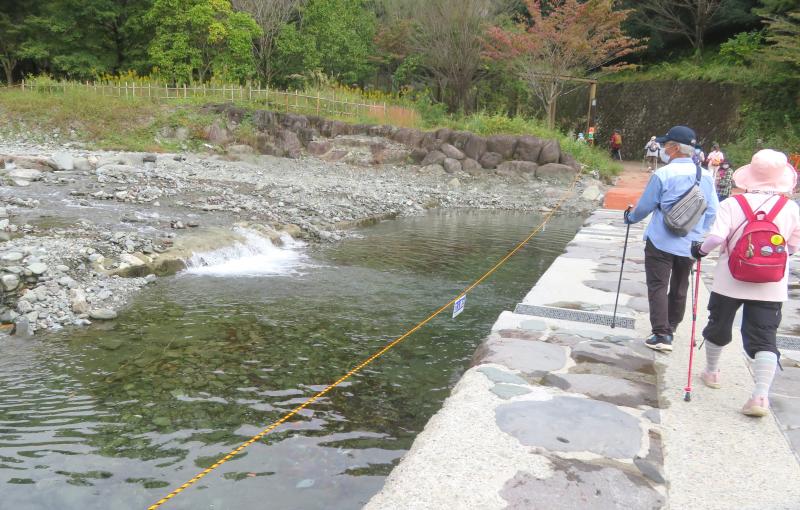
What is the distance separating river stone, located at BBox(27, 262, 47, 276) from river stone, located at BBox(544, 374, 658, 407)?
5.67 meters

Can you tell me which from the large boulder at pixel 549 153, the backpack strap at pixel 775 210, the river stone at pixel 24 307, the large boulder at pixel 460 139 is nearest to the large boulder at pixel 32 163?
the river stone at pixel 24 307

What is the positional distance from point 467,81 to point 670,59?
Result: 12.1 m

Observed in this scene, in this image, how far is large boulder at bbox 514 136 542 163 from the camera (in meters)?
18.7

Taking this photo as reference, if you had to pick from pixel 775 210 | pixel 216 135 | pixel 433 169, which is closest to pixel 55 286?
pixel 775 210

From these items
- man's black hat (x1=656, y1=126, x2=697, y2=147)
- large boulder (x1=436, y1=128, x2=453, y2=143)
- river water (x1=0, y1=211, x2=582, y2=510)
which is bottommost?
river water (x1=0, y1=211, x2=582, y2=510)

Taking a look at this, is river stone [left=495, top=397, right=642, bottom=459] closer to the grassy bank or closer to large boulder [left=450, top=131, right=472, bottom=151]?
large boulder [left=450, top=131, right=472, bottom=151]

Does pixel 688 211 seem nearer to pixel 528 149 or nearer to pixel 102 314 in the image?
pixel 102 314

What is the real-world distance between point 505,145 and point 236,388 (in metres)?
15.9

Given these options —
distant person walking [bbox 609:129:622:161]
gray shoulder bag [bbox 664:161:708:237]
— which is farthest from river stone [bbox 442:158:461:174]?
gray shoulder bag [bbox 664:161:708:237]

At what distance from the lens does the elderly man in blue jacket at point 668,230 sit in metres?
4.14

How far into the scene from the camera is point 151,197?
37.9 feet

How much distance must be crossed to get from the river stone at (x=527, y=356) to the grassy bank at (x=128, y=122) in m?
15.7

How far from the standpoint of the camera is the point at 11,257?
6637 mm

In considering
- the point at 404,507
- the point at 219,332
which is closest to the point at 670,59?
the point at 219,332
